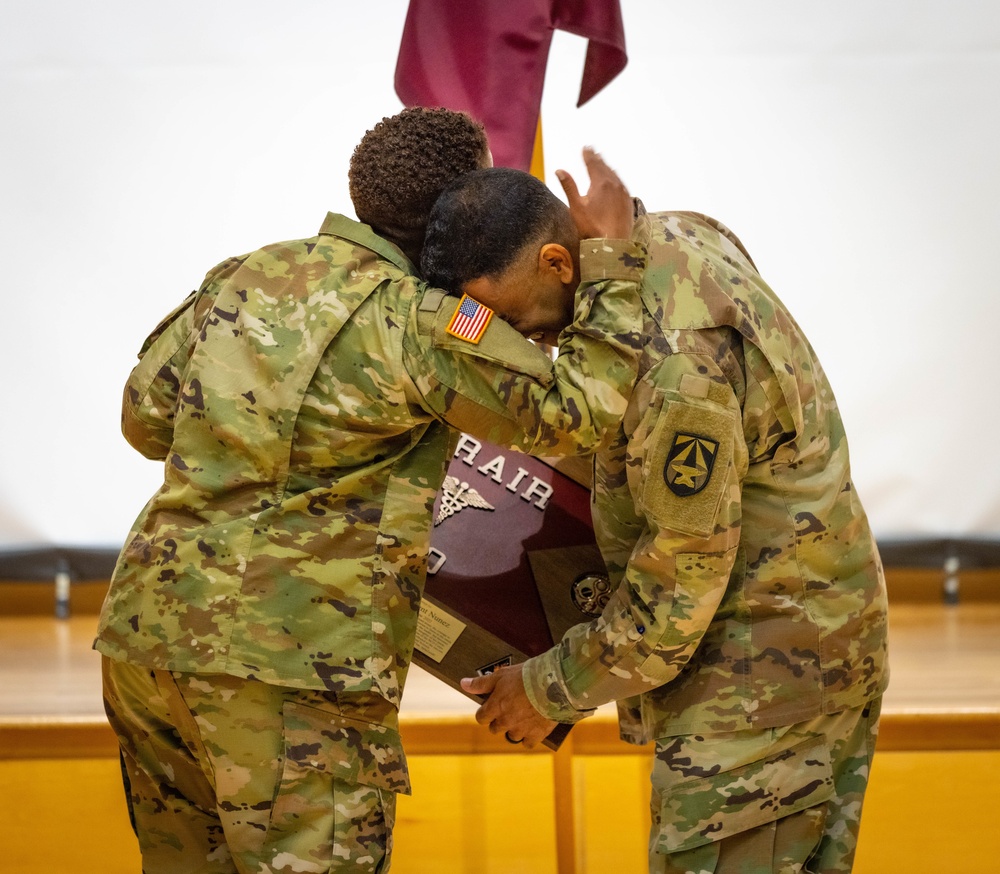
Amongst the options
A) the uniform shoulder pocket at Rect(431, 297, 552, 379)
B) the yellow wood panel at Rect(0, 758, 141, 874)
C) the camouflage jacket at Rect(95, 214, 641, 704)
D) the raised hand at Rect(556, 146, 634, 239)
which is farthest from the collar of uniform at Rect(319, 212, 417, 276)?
the yellow wood panel at Rect(0, 758, 141, 874)

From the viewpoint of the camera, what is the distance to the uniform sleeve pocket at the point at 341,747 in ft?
5.25

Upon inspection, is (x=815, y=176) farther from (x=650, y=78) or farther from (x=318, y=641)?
(x=318, y=641)

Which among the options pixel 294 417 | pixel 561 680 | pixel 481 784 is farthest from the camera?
pixel 481 784

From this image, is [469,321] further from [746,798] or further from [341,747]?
[746,798]

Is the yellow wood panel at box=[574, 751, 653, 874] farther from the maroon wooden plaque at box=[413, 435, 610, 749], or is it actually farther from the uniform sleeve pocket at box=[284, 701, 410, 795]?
the uniform sleeve pocket at box=[284, 701, 410, 795]

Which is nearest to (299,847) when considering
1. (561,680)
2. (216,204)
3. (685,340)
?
(561,680)

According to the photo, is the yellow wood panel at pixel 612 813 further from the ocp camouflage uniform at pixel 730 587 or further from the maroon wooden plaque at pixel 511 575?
the ocp camouflage uniform at pixel 730 587

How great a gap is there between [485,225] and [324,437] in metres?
0.35

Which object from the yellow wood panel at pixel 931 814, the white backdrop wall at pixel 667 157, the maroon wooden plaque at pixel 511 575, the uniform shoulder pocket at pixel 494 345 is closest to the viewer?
the uniform shoulder pocket at pixel 494 345

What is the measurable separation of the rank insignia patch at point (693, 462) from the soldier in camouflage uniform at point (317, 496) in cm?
11

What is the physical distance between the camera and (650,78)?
3.75 metres

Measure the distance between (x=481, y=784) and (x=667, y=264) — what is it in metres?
1.63

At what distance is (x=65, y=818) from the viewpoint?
2.73 metres

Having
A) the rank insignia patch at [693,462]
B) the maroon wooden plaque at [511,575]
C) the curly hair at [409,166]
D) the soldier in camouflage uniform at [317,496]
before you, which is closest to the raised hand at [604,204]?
the soldier in camouflage uniform at [317,496]
